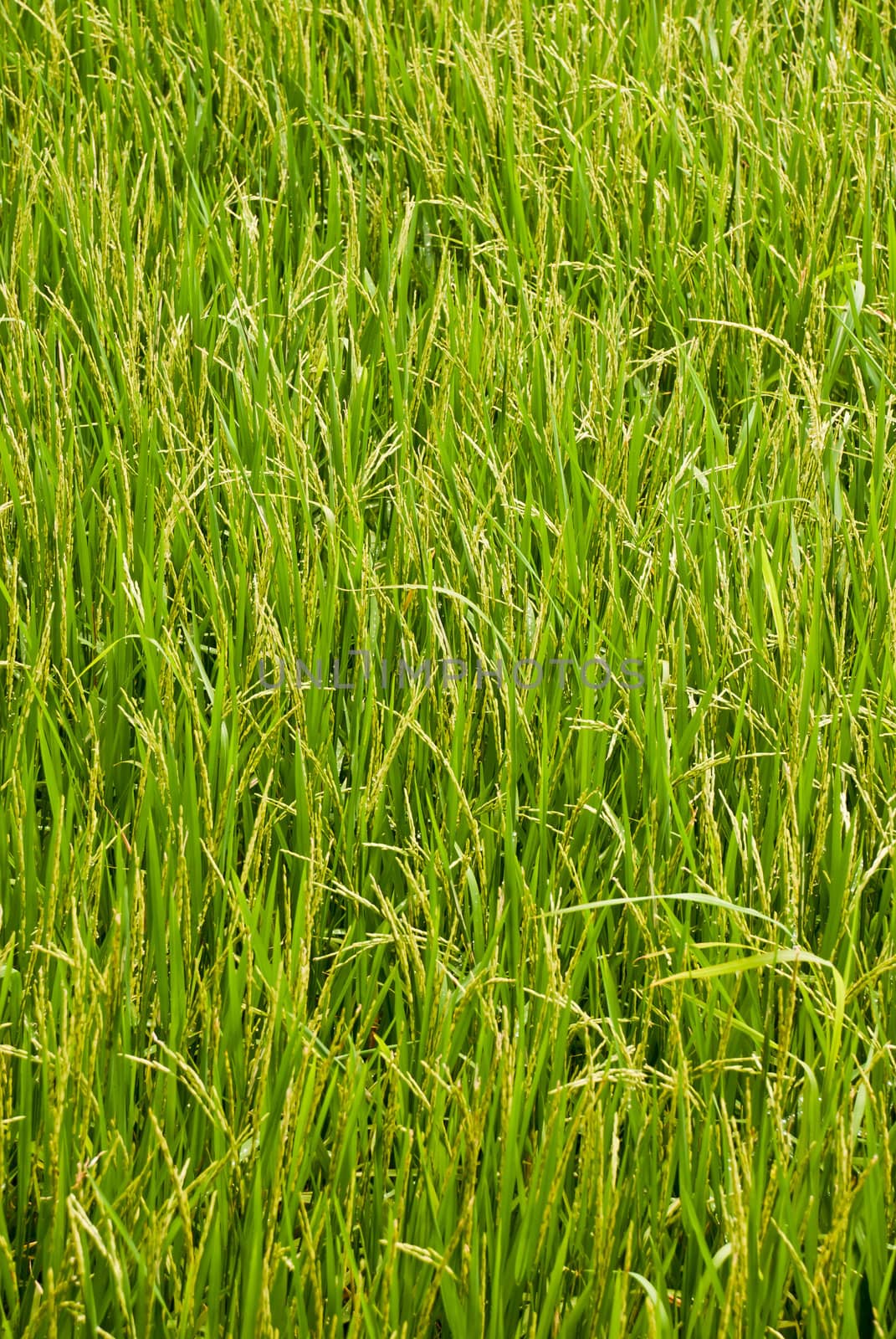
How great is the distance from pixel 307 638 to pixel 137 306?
2.49 ft

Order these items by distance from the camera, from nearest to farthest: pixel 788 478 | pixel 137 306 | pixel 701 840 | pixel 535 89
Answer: pixel 701 840 → pixel 788 478 → pixel 137 306 → pixel 535 89

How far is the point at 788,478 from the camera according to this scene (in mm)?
2027

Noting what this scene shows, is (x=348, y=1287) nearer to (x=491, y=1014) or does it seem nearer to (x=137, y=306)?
(x=491, y=1014)

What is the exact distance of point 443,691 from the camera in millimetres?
1593

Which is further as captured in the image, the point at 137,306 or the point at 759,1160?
the point at 137,306

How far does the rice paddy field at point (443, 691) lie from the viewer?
1158 mm

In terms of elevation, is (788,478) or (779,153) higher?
(779,153)

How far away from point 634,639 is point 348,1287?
830 mm

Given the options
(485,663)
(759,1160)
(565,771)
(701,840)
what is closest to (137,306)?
(485,663)

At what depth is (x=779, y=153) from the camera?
2.76 meters

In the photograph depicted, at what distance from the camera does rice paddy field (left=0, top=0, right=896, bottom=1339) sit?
1158mm

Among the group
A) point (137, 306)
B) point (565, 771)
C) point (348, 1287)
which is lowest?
point (348, 1287)

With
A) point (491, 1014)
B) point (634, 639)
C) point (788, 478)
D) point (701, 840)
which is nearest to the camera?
point (491, 1014)

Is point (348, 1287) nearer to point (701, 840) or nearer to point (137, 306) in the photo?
point (701, 840)
